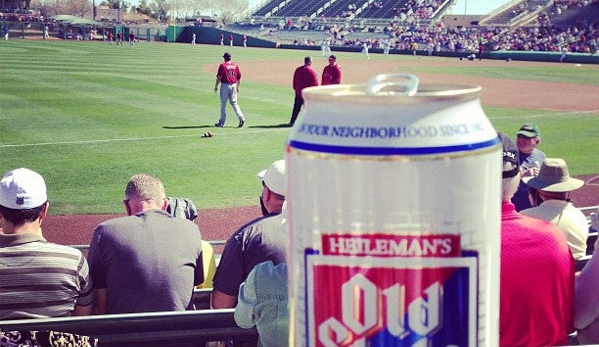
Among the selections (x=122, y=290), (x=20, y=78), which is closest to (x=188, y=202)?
(x=122, y=290)

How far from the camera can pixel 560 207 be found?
4.65 meters

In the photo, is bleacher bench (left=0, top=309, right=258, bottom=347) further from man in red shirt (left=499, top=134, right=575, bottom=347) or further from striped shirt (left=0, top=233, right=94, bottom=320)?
man in red shirt (left=499, top=134, right=575, bottom=347)

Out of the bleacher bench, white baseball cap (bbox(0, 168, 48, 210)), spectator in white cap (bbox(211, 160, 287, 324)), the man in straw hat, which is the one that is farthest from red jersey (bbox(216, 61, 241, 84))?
the bleacher bench

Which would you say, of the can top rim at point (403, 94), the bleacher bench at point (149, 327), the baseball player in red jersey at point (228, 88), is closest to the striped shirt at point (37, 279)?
the bleacher bench at point (149, 327)

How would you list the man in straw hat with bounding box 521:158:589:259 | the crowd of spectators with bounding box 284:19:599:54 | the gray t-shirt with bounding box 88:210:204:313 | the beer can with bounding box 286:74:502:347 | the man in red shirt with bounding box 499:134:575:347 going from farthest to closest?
the crowd of spectators with bounding box 284:19:599:54, the man in straw hat with bounding box 521:158:589:259, the gray t-shirt with bounding box 88:210:204:313, the man in red shirt with bounding box 499:134:575:347, the beer can with bounding box 286:74:502:347

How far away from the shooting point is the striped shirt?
360 centimetres

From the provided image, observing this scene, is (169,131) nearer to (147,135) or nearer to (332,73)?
(147,135)

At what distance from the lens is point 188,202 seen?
5.46m

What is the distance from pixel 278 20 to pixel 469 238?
9019 cm

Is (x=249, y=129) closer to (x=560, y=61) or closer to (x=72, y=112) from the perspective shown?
(x=72, y=112)

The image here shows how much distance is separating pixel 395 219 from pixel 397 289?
127mm

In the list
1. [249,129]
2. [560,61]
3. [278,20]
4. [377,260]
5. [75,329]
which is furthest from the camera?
[278,20]

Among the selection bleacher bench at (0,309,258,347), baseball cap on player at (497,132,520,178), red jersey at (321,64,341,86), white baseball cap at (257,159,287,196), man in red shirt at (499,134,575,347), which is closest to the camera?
man in red shirt at (499,134,575,347)

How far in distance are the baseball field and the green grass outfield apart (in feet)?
0.10
